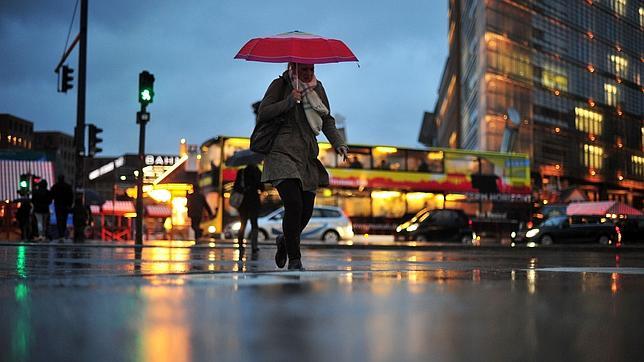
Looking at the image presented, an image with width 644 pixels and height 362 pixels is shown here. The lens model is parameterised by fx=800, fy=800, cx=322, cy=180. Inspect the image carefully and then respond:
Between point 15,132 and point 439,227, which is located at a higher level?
point 15,132

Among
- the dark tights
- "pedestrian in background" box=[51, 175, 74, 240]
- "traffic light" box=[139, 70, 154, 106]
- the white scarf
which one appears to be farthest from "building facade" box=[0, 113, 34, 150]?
the dark tights

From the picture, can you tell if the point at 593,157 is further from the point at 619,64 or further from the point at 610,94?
the point at 619,64

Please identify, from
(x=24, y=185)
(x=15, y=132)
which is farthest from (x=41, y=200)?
(x=15, y=132)

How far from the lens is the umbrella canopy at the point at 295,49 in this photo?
21.8 feet

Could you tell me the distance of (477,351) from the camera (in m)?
2.13

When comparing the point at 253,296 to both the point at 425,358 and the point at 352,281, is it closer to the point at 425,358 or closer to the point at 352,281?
the point at 352,281

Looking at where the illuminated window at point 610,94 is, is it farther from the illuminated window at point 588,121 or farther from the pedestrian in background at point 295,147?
the pedestrian in background at point 295,147

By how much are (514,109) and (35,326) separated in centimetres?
6283

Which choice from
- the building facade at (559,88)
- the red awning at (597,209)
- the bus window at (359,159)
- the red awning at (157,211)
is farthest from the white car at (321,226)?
the building facade at (559,88)

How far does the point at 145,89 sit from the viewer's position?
20.2 metres

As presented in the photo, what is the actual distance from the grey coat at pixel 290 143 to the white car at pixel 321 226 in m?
23.2

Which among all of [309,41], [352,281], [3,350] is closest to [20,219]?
[309,41]

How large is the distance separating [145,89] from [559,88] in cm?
5460

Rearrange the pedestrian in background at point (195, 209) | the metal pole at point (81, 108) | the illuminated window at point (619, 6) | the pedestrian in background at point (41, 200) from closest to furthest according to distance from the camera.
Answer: the pedestrian in background at point (41, 200) → the metal pole at point (81, 108) → the pedestrian in background at point (195, 209) → the illuminated window at point (619, 6)
